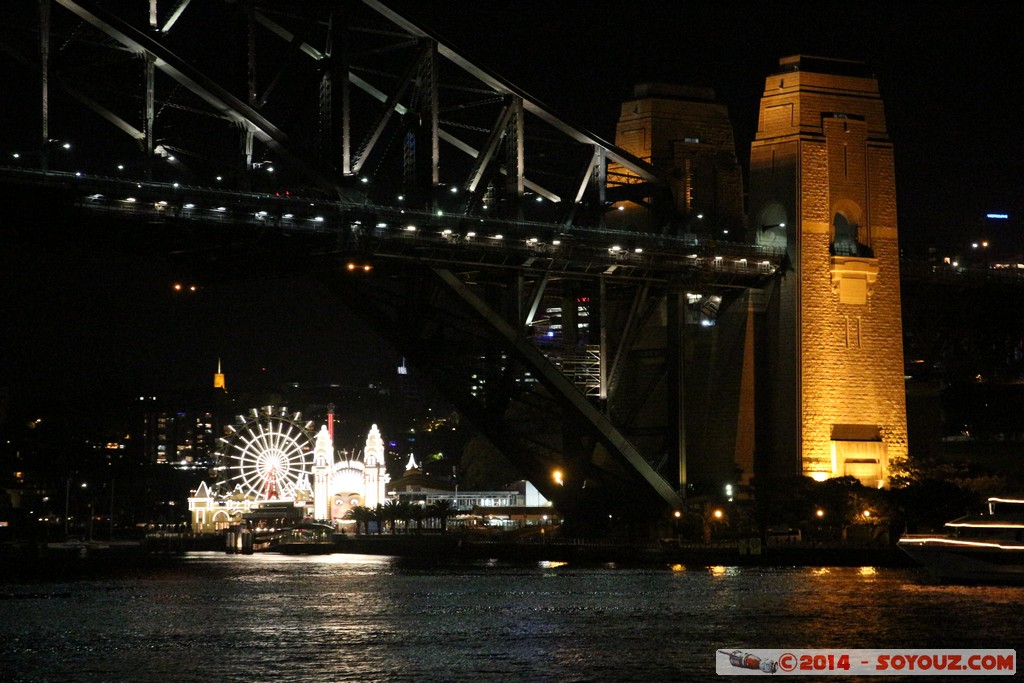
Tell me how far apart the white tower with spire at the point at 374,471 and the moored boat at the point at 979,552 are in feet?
215

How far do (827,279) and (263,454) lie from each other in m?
49.2

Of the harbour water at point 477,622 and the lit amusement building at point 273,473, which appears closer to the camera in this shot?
the harbour water at point 477,622

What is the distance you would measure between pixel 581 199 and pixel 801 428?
11.4 metres

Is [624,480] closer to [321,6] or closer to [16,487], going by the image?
[321,6]

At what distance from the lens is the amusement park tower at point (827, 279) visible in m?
69.6

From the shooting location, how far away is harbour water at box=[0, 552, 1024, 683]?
119 feet

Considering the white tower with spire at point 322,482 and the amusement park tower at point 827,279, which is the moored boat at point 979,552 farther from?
the white tower with spire at point 322,482

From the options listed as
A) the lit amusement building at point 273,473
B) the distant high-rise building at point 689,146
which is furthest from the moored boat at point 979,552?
the lit amusement building at point 273,473

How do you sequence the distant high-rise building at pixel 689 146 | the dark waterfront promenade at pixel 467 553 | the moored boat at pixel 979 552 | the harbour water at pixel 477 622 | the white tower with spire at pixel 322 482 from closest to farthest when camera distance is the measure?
the harbour water at pixel 477 622
the moored boat at pixel 979 552
the dark waterfront promenade at pixel 467 553
the distant high-rise building at pixel 689 146
the white tower with spire at pixel 322 482

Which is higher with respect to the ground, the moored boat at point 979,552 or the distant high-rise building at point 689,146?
the distant high-rise building at point 689,146

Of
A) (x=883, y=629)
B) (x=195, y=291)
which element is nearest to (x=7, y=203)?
(x=195, y=291)

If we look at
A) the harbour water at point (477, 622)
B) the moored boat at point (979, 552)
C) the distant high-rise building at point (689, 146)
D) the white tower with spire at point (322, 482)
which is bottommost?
the harbour water at point (477, 622)

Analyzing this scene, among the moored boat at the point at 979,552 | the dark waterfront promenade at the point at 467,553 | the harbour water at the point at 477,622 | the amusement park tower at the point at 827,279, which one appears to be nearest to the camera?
the harbour water at the point at 477,622

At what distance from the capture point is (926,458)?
7350 centimetres
